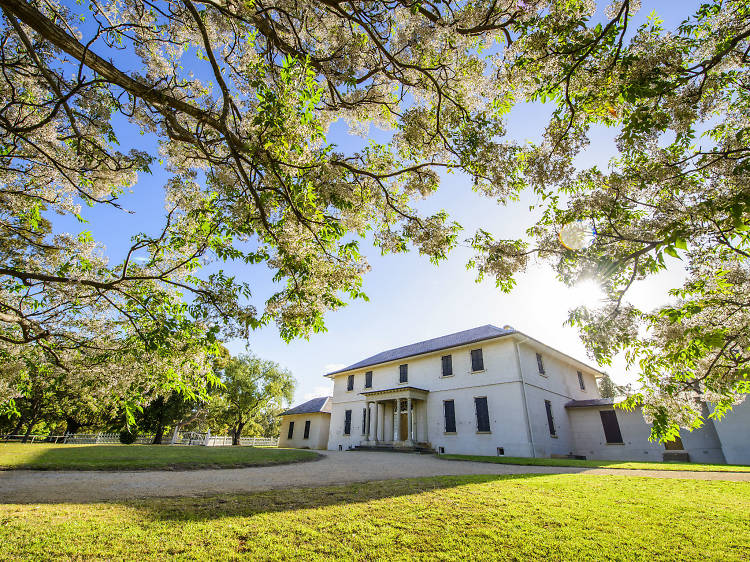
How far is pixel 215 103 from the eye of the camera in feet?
21.2

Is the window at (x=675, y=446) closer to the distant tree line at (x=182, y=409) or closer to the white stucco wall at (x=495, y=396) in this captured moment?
the white stucco wall at (x=495, y=396)

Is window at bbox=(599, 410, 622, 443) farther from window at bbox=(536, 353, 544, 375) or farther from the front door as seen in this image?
the front door

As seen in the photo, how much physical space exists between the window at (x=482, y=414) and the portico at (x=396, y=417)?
375 centimetres

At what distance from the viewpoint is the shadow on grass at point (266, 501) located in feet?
12.6

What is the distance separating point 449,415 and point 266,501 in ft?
59.5

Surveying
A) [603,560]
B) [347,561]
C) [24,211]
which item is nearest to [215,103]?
[24,211]

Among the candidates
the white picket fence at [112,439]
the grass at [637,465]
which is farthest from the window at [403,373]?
the white picket fence at [112,439]

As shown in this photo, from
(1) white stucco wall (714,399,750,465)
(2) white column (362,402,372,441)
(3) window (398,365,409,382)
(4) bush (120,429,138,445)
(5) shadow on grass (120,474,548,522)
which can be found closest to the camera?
(5) shadow on grass (120,474,548,522)

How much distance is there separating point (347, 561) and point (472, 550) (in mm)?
1141

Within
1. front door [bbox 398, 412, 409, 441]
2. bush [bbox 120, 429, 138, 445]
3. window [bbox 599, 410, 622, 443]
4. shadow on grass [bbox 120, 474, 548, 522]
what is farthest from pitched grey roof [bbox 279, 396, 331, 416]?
shadow on grass [bbox 120, 474, 548, 522]

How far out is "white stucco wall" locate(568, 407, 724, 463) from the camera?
1611 cm

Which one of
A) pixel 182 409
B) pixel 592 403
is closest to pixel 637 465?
pixel 592 403

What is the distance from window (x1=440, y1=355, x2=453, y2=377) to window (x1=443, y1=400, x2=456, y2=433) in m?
1.79

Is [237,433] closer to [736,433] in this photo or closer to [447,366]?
[447,366]
